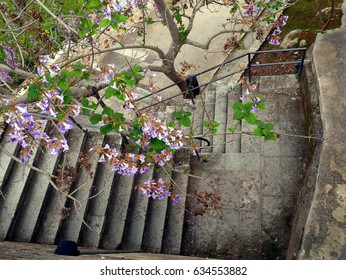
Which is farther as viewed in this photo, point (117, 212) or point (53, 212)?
point (117, 212)

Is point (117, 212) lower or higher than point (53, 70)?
lower

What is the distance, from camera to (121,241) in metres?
4.84

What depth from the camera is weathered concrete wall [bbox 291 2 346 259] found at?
3.47 meters

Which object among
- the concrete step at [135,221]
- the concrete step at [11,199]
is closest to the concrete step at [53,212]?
the concrete step at [11,199]

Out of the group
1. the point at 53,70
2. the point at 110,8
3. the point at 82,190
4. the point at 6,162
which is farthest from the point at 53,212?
the point at 110,8

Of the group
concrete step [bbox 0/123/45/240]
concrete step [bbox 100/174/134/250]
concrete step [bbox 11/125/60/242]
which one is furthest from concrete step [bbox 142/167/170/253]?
concrete step [bbox 0/123/45/240]

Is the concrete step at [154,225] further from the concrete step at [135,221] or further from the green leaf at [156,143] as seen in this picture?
the green leaf at [156,143]

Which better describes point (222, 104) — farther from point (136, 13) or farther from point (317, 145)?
point (136, 13)

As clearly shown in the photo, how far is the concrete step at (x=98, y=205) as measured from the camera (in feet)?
15.6

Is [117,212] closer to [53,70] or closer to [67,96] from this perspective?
[67,96]

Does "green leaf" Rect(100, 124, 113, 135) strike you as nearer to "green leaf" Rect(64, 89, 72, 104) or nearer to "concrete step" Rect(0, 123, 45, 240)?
"green leaf" Rect(64, 89, 72, 104)

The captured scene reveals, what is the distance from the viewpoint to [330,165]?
160 inches

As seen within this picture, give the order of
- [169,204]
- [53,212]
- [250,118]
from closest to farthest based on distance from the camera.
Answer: [250,118] → [53,212] → [169,204]

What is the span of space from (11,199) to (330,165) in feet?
15.1
